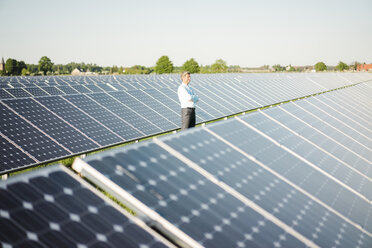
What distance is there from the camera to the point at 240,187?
3.31 meters

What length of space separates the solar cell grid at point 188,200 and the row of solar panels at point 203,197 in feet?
0.03

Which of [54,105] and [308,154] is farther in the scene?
[54,105]

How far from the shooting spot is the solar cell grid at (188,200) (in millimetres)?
2514

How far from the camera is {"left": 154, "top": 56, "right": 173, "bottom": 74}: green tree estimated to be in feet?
380

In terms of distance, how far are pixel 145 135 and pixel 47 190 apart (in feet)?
31.5

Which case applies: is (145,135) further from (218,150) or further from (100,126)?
(218,150)

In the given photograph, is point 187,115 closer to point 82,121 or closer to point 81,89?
point 82,121

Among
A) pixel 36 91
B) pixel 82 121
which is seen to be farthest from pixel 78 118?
pixel 36 91

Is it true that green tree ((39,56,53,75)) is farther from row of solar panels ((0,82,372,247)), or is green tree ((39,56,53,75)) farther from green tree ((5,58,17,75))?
row of solar panels ((0,82,372,247))

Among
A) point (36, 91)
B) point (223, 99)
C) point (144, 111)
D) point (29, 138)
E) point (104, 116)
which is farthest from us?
point (223, 99)

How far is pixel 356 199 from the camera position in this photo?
4453 millimetres

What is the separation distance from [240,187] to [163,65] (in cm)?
11529

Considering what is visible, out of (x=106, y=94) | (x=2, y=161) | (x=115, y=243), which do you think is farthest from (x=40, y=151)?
(x=115, y=243)

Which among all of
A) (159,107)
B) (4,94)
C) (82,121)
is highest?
(4,94)
